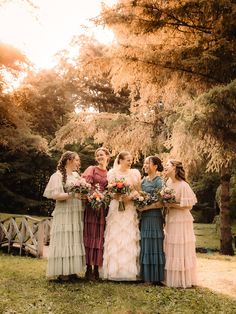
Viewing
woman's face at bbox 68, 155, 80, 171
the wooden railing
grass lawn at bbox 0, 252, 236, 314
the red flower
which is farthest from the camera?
the wooden railing

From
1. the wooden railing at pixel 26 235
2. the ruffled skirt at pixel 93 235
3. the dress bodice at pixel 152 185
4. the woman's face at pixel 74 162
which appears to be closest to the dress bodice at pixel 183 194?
the dress bodice at pixel 152 185

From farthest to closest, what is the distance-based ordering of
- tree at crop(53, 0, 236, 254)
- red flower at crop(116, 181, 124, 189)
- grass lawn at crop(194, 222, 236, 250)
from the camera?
grass lawn at crop(194, 222, 236, 250)
tree at crop(53, 0, 236, 254)
red flower at crop(116, 181, 124, 189)

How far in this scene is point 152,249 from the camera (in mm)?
6387

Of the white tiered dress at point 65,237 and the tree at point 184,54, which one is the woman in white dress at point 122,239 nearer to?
the white tiered dress at point 65,237

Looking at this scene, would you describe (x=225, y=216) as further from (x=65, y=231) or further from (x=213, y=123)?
(x=65, y=231)

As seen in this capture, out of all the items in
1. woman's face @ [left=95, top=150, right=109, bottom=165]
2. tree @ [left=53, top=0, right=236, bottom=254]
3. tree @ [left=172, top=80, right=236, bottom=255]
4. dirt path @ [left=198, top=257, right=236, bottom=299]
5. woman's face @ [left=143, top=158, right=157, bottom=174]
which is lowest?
dirt path @ [left=198, top=257, right=236, bottom=299]

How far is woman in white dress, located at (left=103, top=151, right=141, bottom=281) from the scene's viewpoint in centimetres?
636

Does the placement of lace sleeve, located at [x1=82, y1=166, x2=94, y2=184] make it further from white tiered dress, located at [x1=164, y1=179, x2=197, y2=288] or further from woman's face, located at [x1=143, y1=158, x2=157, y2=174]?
white tiered dress, located at [x1=164, y1=179, x2=197, y2=288]

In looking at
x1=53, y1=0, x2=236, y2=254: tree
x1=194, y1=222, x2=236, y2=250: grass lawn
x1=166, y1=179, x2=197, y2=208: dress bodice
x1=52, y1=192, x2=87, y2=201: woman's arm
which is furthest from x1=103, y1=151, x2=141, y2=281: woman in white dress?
x1=194, y1=222, x2=236, y2=250: grass lawn

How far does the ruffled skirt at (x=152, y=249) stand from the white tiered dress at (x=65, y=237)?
99 cm

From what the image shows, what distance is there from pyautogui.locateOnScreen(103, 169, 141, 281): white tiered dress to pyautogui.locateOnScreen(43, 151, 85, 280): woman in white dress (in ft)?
1.44

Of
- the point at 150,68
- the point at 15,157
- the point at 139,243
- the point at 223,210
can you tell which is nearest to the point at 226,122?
the point at 150,68

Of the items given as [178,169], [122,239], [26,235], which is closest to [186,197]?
[178,169]

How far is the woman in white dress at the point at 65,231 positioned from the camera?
6328mm
